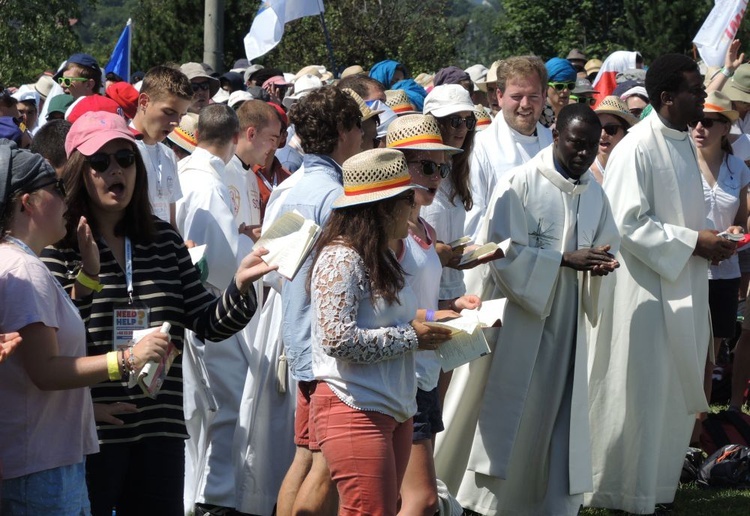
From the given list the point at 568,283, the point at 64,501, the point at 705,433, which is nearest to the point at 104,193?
the point at 64,501

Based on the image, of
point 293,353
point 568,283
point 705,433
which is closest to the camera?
point 293,353

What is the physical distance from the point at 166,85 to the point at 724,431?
4.35 meters

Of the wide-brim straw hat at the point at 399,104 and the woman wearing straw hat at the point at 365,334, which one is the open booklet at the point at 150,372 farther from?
the wide-brim straw hat at the point at 399,104

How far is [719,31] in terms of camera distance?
12156 mm

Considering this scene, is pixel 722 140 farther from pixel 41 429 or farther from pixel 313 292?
pixel 41 429

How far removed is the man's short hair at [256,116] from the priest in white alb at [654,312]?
2.16 m

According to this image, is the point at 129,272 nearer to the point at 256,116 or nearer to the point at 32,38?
the point at 256,116

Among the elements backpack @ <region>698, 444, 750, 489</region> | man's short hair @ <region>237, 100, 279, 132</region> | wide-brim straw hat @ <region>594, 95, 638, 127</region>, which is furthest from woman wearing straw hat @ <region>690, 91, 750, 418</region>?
man's short hair @ <region>237, 100, 279, 132</region>

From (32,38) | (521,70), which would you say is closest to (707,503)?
(521,70)

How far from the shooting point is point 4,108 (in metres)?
11.0

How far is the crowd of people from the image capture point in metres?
4.04

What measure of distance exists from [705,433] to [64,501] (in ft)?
17.7

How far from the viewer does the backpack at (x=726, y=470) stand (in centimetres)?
759

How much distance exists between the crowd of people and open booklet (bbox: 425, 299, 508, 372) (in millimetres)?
136
